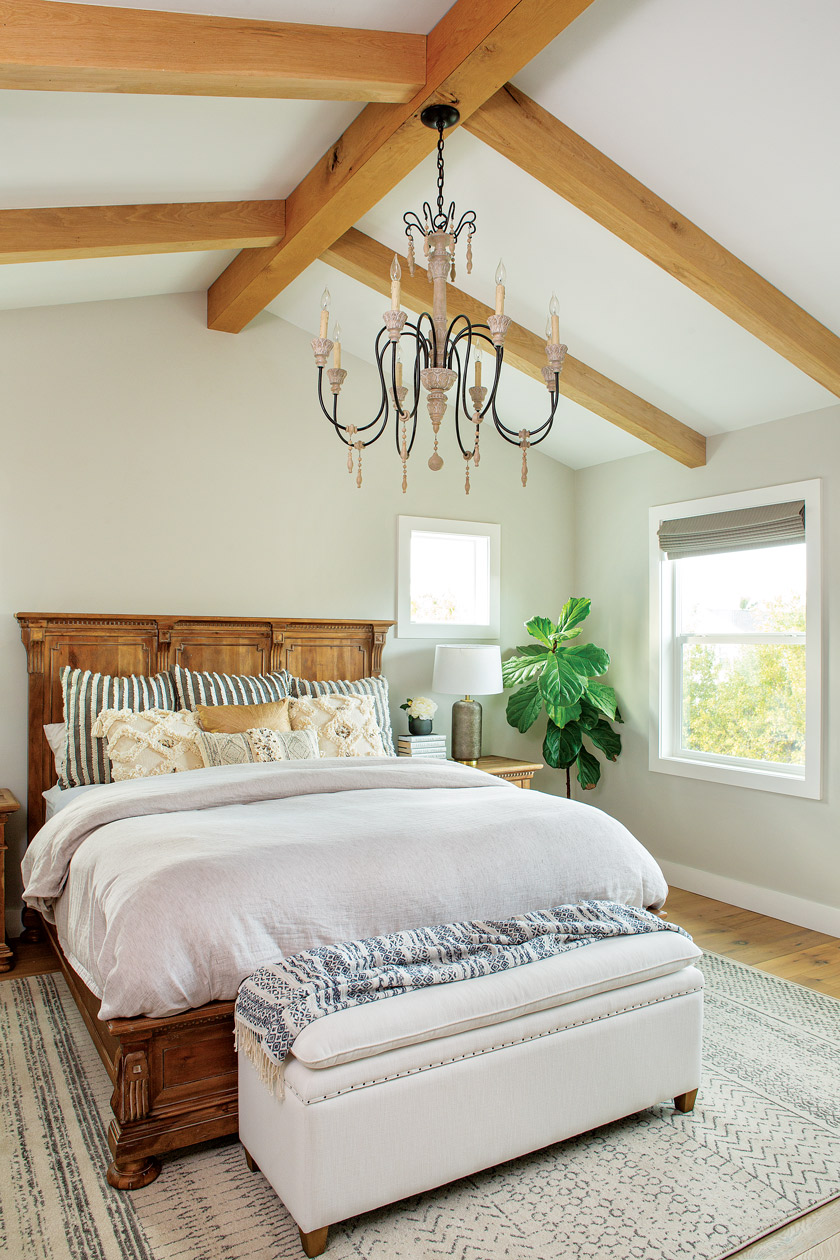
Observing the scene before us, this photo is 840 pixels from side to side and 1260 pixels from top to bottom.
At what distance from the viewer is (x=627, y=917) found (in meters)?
2.49

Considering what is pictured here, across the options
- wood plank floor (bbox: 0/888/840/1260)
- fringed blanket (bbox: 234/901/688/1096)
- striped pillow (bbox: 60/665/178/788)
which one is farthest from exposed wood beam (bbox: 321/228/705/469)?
fringed blanket (bbox: 234/901/688/1096)

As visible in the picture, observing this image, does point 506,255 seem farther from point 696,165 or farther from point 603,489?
point 603,489

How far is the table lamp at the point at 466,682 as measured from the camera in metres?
4.67

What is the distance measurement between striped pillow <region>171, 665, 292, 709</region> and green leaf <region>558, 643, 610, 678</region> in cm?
169

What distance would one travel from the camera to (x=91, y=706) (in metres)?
3.69

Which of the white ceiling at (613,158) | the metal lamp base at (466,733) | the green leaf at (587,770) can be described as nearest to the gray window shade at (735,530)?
the white ceiling at (613,158)

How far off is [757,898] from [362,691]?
223 centimetres

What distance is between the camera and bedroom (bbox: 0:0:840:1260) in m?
2.62

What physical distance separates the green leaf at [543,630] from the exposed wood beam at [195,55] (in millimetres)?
3024

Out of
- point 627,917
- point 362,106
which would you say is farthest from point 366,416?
point 627,917

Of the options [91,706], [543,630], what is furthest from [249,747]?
[543,630]

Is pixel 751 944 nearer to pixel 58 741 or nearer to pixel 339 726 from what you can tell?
pixel 339 726

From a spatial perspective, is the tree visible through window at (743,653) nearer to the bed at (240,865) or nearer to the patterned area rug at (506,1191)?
the bed at (240,865)

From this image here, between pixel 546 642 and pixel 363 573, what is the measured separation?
3.79 ft
